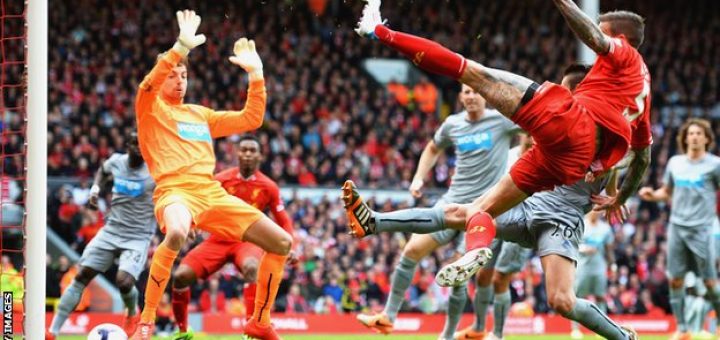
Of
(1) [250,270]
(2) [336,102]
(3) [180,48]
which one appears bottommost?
(1) [250,270]

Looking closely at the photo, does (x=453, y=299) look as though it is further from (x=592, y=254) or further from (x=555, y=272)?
(x=592, y=254)

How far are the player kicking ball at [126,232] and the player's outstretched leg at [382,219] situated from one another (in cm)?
413

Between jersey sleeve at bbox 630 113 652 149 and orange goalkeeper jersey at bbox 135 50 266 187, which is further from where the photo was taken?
orange goalkeeper jersey at bbox 135 50 266 187

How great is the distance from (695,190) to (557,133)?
6.59m

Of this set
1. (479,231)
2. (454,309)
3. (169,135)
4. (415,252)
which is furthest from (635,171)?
(169,135)

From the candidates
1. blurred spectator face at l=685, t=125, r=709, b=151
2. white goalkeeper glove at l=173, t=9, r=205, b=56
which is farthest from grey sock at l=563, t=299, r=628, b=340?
blurred spectator face at l=685, t=125, r=709, b=151

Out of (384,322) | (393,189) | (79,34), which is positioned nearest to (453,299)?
(384,322)

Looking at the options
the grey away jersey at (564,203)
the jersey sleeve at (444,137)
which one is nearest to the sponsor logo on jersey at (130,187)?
the jersey sleeve at (444,137)

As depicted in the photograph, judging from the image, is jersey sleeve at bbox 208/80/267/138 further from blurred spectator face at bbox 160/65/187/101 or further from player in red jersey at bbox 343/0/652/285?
player in red jersey at bbox 343/0/652/285

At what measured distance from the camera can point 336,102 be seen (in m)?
26.1

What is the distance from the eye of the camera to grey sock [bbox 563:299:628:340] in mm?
8023

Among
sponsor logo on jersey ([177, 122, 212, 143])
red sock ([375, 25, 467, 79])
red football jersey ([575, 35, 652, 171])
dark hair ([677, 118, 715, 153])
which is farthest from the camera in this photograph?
dark hair ([677, 118, 715, 153])

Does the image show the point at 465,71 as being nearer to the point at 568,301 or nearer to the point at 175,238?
the point at 568,301

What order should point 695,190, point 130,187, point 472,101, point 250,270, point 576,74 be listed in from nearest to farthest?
1. point 576,74
2. point 472,101
3. point 250,270
4. point 130,187
5. point 695,190
